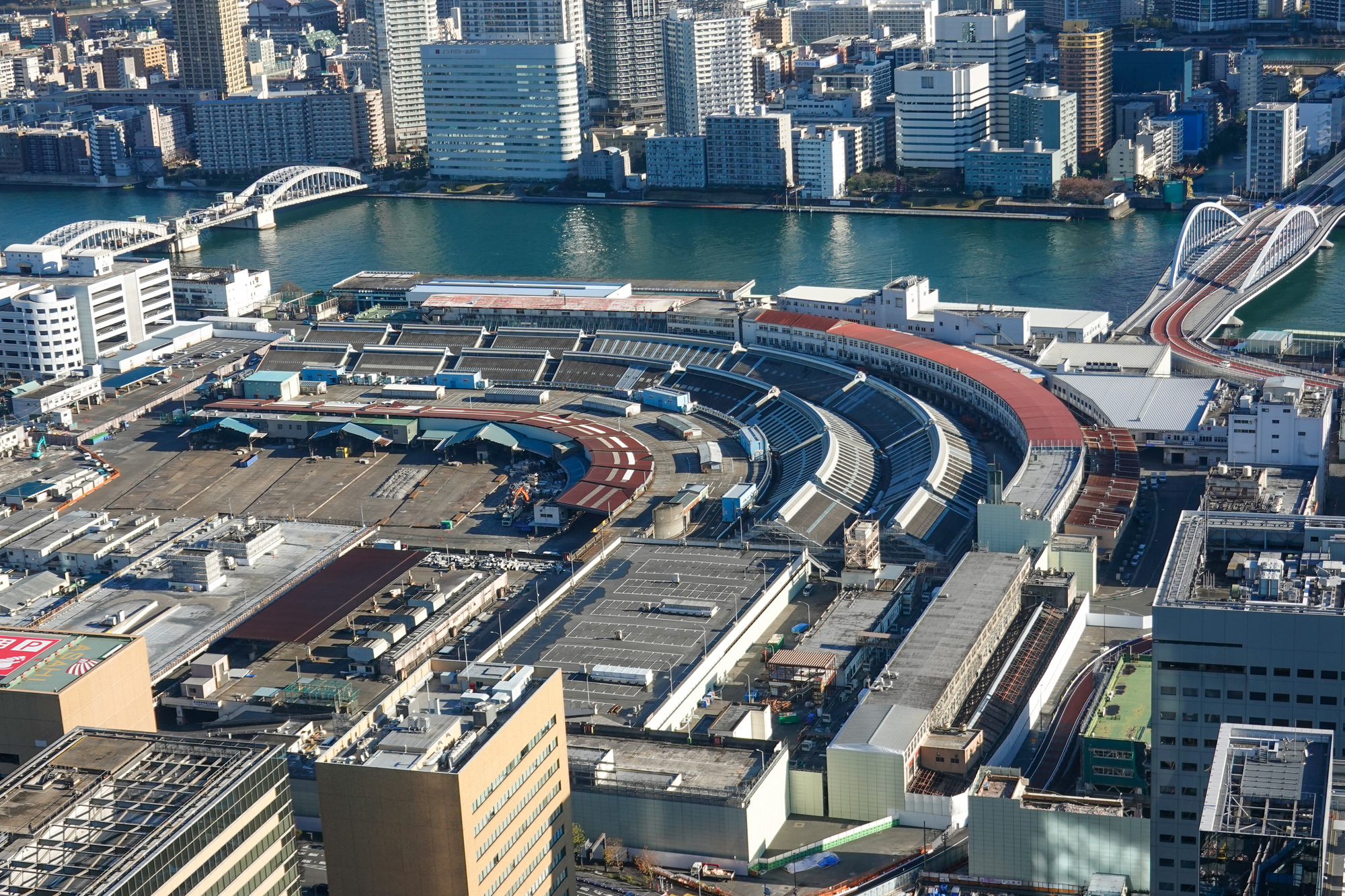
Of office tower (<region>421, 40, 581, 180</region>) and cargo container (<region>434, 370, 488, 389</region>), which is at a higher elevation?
office tower (<region>421, 40, 581, 180</region>)

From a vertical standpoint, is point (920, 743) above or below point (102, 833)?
below

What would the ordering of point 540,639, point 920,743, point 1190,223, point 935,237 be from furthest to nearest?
point 935,237
point 1190,223
point 540,639
point 920,743

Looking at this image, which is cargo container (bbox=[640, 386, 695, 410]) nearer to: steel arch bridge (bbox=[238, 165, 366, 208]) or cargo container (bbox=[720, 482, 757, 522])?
cargo container (bbox=[720, 482, 757, 522])

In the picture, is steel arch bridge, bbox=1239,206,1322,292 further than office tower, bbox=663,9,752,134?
No


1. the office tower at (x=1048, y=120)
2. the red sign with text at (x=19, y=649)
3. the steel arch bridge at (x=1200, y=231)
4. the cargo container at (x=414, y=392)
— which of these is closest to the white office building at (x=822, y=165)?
the office tower at (x=1048, y=120)

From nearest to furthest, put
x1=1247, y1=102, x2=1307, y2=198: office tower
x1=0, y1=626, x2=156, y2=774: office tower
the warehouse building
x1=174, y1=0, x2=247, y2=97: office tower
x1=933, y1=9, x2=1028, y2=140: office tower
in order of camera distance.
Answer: x1=0, y1=626, x2=156, y2=774: office tower, the warehouse building, x1=1247, y1=102, x2=1307, y2=198: office tower, x1=933, y1=9, x2=1028, y2=140: office tower, x1=174, y1=0, x2=247, y2=97: office tower

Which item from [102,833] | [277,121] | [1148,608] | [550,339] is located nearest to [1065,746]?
[1148,608]

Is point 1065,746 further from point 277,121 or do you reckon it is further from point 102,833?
point 277,121

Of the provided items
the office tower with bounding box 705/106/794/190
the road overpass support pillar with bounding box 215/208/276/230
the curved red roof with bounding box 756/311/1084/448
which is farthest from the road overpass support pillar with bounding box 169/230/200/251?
the curved red roof with bounding box 756/311/1084/448
